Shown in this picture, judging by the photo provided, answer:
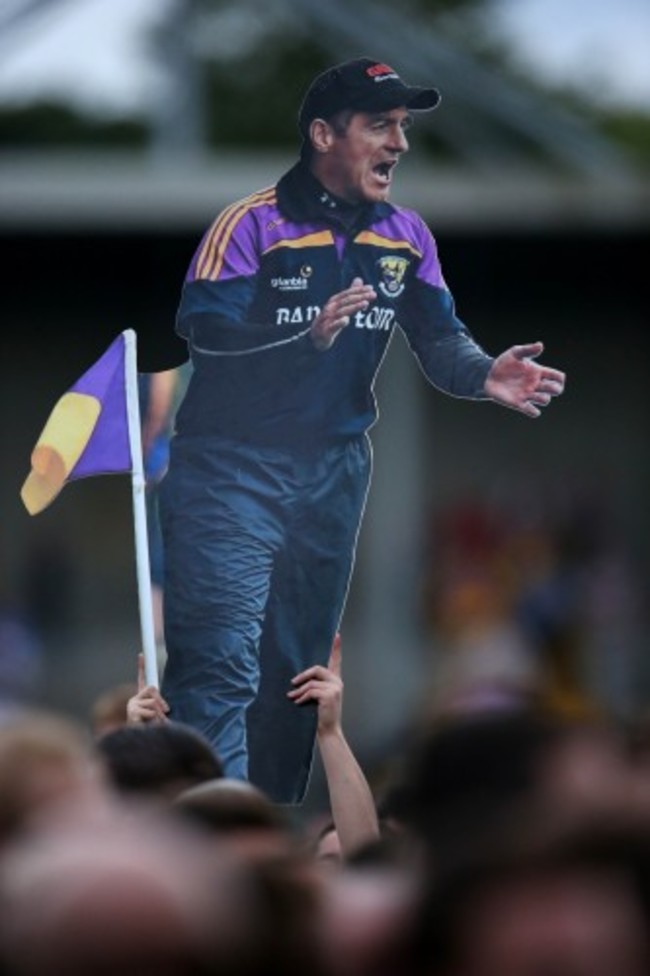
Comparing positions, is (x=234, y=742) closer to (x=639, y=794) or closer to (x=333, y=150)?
(x=333, y=150)

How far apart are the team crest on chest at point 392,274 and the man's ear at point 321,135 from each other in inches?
9.5

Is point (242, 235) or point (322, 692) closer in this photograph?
point (322, 692)

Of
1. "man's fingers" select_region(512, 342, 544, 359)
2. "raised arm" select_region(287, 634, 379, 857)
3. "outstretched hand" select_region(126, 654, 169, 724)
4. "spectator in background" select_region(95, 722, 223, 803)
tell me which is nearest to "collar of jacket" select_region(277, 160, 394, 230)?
"man's fingers" select_region(512, 342, 544, 359)

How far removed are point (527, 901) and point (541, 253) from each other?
1859 cm

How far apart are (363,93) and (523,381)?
62 cm

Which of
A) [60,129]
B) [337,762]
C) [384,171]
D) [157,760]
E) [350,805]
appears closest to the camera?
[157,760]

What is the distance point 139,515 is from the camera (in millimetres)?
5523

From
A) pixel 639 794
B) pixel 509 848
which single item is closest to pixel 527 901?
pixel 509 848

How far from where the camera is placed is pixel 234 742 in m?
5.44

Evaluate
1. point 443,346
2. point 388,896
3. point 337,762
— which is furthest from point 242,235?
point 388,896

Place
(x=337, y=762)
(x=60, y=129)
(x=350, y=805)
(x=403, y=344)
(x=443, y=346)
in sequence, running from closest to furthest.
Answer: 1. (x=350, y=805)
2. (x=337, y=762)
3. (x=443, y=346)
4. (x=403, y=344)
5. (x=60, y=129)

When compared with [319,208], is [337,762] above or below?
below

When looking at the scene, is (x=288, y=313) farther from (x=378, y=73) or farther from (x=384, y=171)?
(x=378, y=73)

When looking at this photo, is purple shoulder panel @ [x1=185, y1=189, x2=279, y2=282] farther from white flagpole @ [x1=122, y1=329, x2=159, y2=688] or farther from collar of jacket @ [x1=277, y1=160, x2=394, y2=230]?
white flagpole @ [x1=122, y1=329, x2=159, y2=688]
